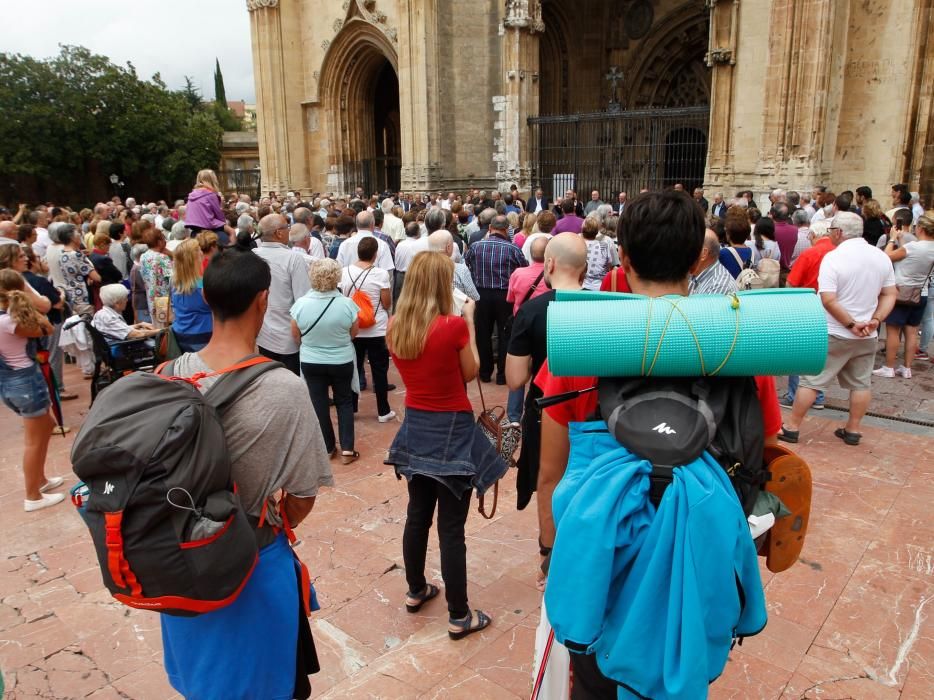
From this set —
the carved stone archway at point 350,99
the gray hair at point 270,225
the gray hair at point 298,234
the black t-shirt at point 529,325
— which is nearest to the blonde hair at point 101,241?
the gray hair at point 298,234

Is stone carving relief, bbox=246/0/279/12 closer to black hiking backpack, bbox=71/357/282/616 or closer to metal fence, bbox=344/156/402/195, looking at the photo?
metal fence, bbox=344/156/402/195

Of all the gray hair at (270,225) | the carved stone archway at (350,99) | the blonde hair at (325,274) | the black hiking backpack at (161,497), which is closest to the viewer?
the black hiking backpack at (161,497)

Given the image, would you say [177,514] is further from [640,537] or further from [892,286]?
[892,286]

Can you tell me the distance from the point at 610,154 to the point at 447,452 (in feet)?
61.6

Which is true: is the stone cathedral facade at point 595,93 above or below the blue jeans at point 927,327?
above

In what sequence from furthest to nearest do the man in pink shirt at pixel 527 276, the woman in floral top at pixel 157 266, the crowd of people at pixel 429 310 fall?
the woman in floral top at pixel 157 266 < the man in pink shirt at pixel 527 276 < the crowd of people at pixel 429 310

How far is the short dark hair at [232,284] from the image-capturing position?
210 cm

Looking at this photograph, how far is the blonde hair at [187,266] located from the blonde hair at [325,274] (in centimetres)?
123

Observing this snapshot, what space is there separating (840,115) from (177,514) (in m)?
15.2

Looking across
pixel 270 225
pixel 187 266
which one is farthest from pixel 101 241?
pixel 270 225

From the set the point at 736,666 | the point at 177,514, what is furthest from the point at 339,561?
the point at 177,514

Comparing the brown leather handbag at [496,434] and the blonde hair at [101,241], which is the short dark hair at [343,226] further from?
the brown leather handbag at [496,434]

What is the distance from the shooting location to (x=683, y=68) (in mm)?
22156

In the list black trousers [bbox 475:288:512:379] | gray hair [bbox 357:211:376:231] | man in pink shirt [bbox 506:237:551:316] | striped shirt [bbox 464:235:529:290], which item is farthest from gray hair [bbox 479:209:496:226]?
man in pink shirt [bbox 506:237:551:316]
